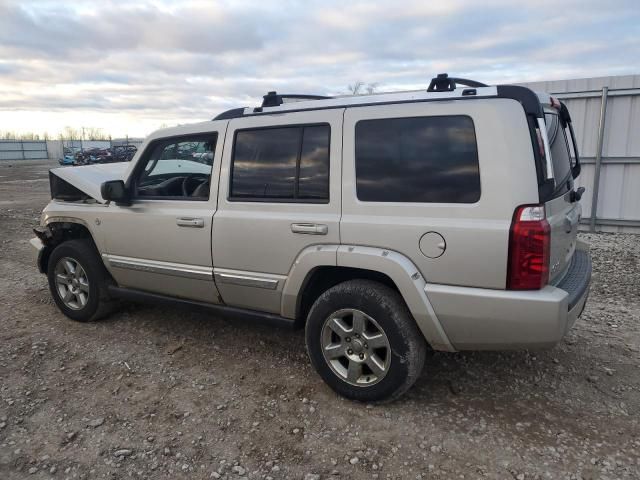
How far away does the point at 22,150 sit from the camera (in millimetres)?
53281

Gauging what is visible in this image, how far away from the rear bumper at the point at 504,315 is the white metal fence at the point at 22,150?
5954 centimetres

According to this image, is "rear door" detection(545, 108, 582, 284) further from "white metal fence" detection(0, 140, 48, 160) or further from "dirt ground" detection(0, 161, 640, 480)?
"white metal fence" detection(0, 140, 48, 160)

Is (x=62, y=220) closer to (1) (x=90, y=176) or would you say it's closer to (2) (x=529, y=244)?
(1) (x=90, y=176)

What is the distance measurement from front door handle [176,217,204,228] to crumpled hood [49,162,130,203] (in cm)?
85

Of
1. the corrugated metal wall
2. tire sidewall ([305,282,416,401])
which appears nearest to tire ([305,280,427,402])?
tire sidewall ([305,282,416,401])

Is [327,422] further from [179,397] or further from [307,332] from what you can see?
[179,397]

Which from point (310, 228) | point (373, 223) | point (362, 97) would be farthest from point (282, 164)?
point (373, 223)

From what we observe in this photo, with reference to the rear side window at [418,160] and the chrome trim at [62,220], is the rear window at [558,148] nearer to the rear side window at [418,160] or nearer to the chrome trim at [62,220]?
the rear side window at [418,160]

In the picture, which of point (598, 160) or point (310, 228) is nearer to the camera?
point (310, 228)

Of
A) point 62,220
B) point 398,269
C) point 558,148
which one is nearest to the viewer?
point 398,269

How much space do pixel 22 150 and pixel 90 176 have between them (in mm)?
58346

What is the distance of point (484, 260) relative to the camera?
103 inches

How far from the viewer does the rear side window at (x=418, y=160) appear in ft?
8.84

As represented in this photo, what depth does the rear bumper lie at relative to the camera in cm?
256
